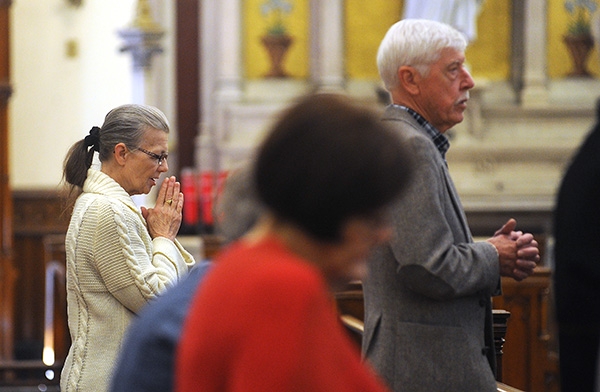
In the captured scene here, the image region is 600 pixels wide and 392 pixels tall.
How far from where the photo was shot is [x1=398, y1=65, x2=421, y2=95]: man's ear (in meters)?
2.74

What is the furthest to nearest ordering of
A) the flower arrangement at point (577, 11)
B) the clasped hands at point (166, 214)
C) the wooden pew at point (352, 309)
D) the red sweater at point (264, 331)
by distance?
the flower arrangement at point (577, 11) < the wooden pew at point (352, 309) < the clasped hands at point (166, 214) < the red sweater at point (264, 331)

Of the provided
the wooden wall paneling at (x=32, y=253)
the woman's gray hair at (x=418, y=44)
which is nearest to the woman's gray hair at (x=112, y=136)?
the woman's gray hair at (x=418, y=44)

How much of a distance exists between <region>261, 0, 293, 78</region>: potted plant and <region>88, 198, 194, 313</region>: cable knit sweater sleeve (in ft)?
25.7

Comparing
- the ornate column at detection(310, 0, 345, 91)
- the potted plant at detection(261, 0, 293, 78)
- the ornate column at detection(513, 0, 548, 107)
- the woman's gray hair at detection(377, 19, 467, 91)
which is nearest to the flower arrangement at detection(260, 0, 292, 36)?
the potted plant at detection(261, 0, 293, 78)

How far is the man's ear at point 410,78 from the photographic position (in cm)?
274

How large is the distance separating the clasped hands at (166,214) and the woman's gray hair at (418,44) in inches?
25.7

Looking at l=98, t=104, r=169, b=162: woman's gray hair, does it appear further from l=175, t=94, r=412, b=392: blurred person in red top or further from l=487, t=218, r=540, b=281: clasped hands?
l=175, t=94, r=412, b=392: blurred person in red top

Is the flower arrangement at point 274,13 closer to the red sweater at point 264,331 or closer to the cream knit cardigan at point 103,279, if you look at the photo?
the cream knit cardigan at point 103,279

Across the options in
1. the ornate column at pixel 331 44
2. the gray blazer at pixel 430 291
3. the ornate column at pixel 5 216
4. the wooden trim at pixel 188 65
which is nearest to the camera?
the gray blazer at pixel 430 291

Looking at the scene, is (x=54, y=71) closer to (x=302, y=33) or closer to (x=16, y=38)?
(x=16, y=38)

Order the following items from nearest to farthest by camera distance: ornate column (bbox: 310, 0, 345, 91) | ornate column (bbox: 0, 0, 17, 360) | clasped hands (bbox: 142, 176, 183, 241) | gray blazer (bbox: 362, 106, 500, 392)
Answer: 1. gray blazer (bbox: 362, 106, 500, 392)
2. clasped hands (bbox: 142, 176, 183, 241)
3. ornate column (bbox: 0, 0, 17, 360)
4. ornate column (bbox: 310, 0, 345, 91)

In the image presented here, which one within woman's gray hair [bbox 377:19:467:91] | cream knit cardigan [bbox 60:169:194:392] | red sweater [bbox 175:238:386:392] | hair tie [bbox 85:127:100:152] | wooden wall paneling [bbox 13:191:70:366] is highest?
woman's gray hair [bbox 377:19:467:91]

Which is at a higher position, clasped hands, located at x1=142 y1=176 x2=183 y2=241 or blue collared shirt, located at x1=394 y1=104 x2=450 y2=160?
blue collared shirt, located at x1=394 y1=104 x2=450 y2=160

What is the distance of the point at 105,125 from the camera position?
290cm
